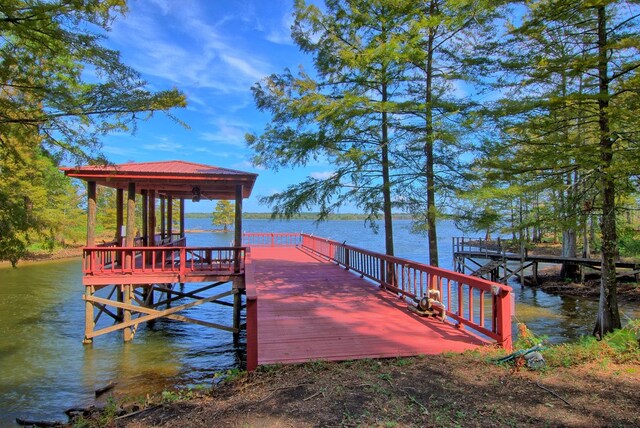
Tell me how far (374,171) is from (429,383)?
5.98 meters

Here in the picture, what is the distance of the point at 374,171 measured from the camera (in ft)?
30.4

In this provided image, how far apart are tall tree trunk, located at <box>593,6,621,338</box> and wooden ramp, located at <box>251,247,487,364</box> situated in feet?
11.8

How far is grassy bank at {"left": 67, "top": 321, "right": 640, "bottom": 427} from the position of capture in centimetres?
321

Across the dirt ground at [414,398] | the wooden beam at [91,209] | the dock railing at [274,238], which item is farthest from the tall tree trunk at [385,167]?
the dock railing at [274,238]

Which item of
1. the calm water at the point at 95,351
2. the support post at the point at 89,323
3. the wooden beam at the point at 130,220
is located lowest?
the calm water at the point at 95,351

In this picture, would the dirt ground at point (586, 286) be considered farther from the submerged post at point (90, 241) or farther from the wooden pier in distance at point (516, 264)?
the submerged post at point (90, 241)

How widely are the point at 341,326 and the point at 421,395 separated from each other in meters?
2.51

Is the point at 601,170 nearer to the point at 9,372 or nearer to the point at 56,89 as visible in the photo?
the point at 56,89

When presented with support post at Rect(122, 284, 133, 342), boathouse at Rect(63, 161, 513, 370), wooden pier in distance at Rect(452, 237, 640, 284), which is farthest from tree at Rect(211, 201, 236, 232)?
support post at Rect(122, 284, 133, 342)

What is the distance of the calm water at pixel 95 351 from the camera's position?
6.64 m

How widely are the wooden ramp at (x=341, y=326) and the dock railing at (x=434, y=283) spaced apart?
0.81 ft

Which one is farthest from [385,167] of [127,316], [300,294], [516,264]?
[516,264]

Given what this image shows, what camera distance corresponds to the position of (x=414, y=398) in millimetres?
3564

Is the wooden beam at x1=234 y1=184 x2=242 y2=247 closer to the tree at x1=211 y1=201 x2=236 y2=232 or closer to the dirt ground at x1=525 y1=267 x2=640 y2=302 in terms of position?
the dirt ground at x1=525 y1=267 x2=640 y2=302
